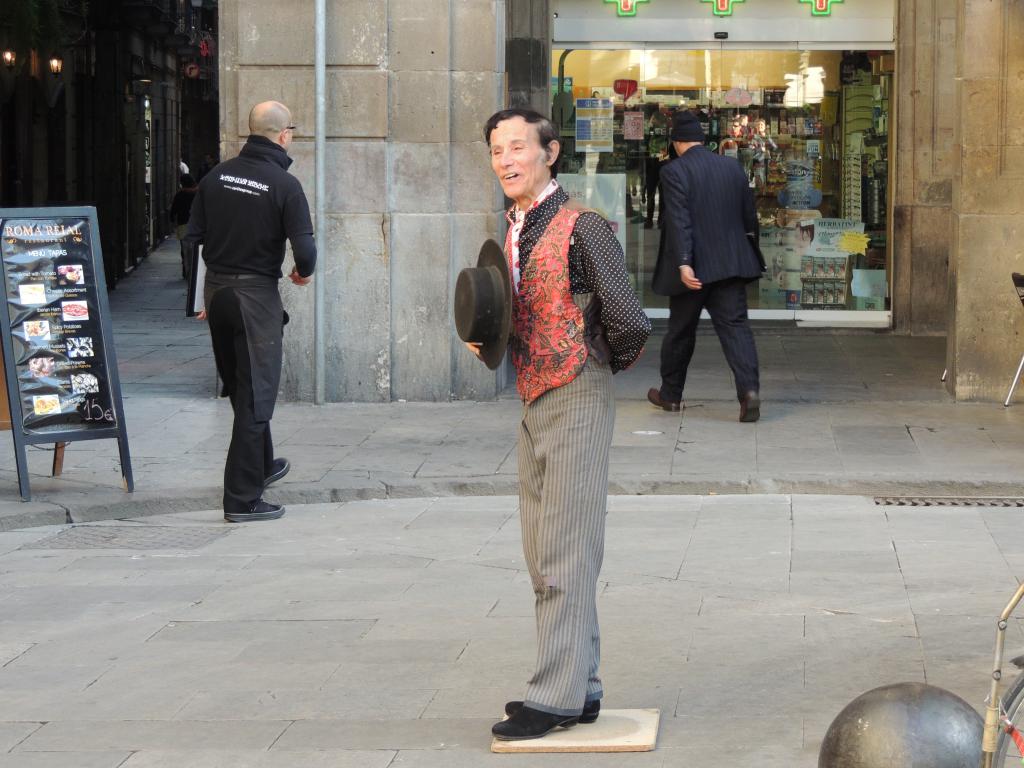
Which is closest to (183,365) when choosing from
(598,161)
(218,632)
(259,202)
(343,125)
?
(343,125)

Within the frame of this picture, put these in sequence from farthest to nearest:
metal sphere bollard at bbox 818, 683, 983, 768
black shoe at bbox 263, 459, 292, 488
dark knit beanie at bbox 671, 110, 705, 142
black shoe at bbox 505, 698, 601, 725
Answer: dark knit beanie at bbox 671, 110, 705, 142 → black shoe at bbox 263, 459, 292, 488 → black shoe at bbox 505, 698, 601, 725 → metal sphere bollard at bbox 818, 683, 983, 768

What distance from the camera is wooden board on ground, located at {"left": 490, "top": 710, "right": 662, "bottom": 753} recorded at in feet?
16.0

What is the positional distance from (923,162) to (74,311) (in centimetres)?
902

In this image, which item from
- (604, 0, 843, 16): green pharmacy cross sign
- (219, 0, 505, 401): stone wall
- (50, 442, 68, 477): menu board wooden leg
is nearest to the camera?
(50, 442, 68, 477): menu board wooden leg

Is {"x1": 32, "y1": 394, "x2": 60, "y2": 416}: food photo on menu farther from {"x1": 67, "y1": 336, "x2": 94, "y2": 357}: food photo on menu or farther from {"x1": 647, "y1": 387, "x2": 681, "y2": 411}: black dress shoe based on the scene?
{"x1": 647, "y1": 387, "x2": 681, "y2": 411}: black dress shoe

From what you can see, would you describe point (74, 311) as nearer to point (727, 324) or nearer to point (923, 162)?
point (727, 324)

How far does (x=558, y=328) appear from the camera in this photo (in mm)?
4949

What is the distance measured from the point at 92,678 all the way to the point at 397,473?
3.66 meters

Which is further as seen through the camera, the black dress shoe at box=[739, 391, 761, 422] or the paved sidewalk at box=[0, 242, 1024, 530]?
the black dress shoe at box=[739, 391, 761, 422]

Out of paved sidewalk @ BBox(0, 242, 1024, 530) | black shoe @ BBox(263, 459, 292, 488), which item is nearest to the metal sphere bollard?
paved sidewalk @ BBox(0, 242, 1024, 530)

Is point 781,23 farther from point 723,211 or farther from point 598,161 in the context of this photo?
point 723,211

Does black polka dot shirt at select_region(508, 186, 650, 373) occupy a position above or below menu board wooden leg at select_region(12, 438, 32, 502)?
above

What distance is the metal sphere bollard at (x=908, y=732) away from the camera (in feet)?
11.5

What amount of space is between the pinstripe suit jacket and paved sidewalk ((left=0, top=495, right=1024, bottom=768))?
2206 mm
